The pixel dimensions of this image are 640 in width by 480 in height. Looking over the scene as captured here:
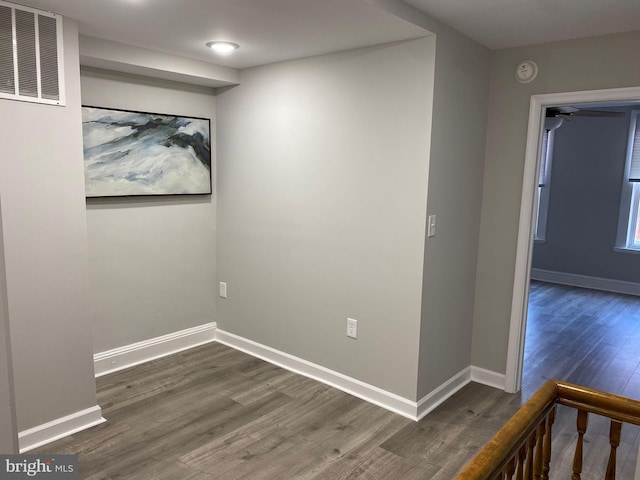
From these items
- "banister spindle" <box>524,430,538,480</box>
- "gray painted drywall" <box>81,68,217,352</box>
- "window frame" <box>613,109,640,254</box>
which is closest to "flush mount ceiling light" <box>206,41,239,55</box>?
"gray painted drywall" <box>81,68,217,352</box>

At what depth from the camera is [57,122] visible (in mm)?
2514

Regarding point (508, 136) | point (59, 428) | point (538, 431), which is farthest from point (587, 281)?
point (59, 428)

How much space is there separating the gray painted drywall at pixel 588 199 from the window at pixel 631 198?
6cm

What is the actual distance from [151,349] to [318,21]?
8.90 ft

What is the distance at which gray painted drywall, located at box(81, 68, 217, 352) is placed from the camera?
337 cm

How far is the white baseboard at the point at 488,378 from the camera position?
11.1ft

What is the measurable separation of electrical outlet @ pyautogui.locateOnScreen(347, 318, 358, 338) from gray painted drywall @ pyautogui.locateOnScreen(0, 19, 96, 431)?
1.61 m

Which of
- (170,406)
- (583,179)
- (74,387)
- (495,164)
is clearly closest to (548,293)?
(583,179)

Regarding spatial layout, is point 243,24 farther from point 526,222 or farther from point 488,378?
point 488,378

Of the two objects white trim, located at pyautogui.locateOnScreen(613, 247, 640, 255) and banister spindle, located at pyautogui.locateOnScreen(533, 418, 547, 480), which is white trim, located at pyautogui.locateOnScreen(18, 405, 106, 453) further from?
white trim, located at pyautogui.locateOnScreen(613, 247, 640, 255)

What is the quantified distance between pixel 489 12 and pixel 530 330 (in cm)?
332

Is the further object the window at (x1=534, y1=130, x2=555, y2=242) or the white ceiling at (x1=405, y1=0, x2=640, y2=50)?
the window at (x1=534, y1=130, x2=555, y2=242)

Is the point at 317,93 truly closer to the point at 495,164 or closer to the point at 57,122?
the point at 495,164

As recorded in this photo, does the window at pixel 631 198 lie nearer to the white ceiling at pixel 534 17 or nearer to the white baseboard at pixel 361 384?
the white ceiling at pixel 534 17
